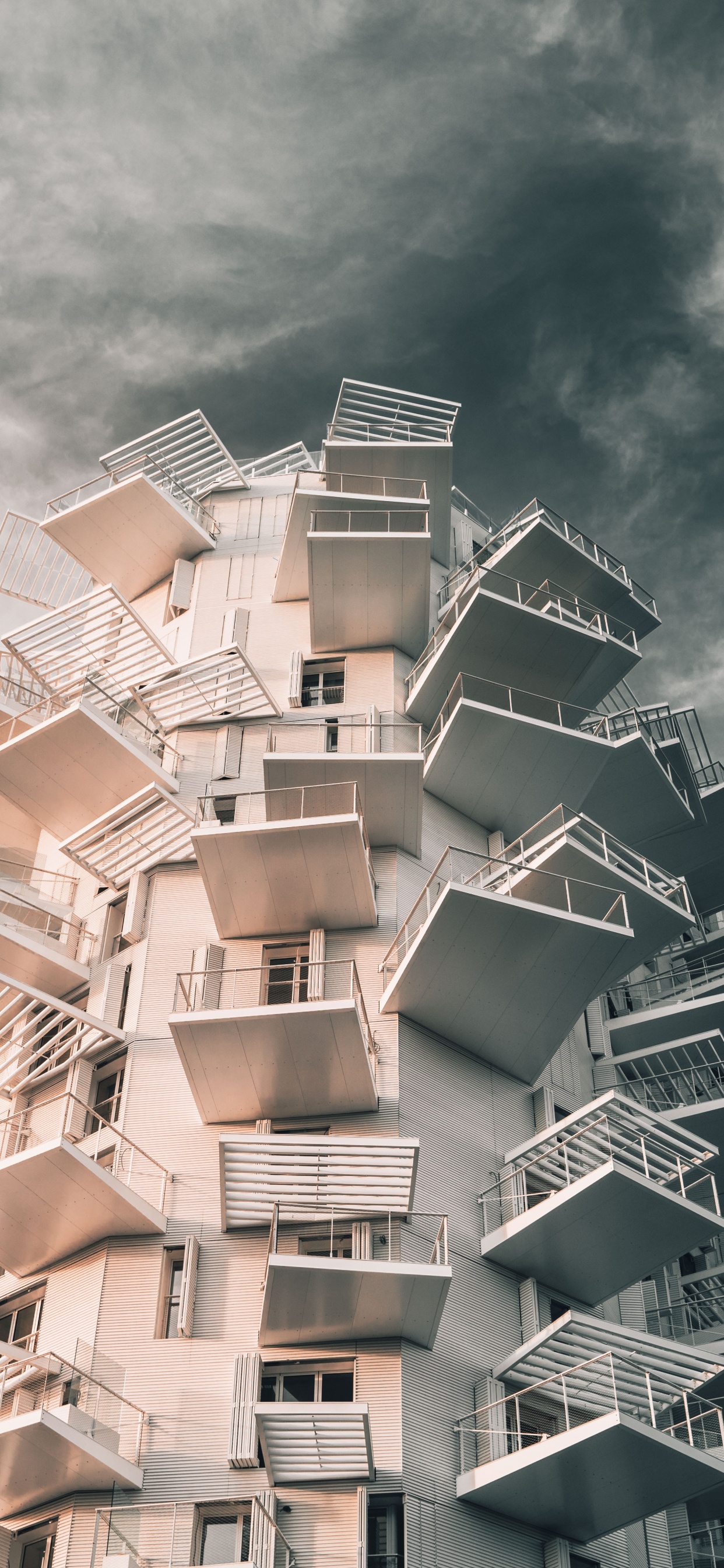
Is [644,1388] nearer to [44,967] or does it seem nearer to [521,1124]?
[521,1124]

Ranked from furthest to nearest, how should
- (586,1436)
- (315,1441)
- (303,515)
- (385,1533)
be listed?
(303,515) → (385,1533) → (315,1441) → (586,1436)

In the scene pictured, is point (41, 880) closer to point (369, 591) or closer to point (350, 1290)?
point (369, 591)

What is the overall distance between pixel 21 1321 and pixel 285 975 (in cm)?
745

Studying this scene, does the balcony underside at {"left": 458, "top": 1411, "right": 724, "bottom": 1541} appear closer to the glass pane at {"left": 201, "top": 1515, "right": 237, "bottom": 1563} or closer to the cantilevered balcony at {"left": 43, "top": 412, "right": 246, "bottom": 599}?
the glass pane at {"left": 201, "top": 1515, "right": 237, "bottom": 1563}

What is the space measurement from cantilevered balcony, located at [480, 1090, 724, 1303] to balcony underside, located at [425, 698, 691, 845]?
7.39 m

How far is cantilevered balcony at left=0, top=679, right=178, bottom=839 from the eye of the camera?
2661 cm

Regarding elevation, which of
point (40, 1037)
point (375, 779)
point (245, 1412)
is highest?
point (375, 779)

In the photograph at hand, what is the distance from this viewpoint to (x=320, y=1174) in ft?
67.3

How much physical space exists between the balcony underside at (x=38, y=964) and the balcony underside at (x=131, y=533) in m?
11.9

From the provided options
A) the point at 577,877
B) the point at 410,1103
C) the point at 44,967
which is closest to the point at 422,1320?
the point at 410,1103

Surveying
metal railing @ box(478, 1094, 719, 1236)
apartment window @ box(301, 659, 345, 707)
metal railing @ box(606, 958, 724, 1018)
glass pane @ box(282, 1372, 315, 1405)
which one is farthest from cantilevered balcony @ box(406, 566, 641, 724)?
glass pane @ box(282, 1372, 315, 1405)

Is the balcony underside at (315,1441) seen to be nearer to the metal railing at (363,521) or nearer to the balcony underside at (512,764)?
the balcony underside at (512,764)

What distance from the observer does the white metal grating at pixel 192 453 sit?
35.1 metres

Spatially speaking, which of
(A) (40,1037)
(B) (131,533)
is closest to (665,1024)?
(A) (40,1037)
